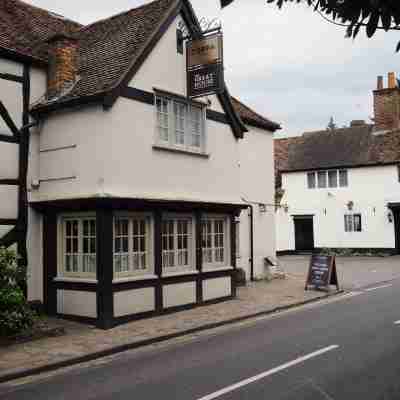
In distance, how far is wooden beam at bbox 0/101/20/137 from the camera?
11.9 m

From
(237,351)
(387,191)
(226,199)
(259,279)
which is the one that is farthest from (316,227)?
(237,351)

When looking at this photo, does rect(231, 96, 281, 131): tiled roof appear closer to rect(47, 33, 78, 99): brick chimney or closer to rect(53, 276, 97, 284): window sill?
rect(47, 33, 78, 99): brick chimney

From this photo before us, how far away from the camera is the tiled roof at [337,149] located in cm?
3366

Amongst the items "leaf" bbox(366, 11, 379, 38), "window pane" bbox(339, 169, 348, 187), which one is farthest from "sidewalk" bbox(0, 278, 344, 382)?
"window pane" bbox(339, 169, 348, 187)

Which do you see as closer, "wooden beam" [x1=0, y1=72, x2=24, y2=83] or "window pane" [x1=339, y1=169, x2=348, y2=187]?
"wooden beam" [x1=0, y1=72, x2=24, y2=83]

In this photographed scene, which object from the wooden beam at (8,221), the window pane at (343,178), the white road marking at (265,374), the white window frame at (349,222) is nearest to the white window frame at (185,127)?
the wooden beam at (8,221)

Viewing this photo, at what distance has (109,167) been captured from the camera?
38.1 feet

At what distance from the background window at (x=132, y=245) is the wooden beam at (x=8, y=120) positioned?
10.2 ft

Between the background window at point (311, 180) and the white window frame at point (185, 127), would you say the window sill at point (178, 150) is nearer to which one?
the white window frame at point (185, 127)

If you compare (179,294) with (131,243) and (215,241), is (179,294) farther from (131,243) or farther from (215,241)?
(215,241)

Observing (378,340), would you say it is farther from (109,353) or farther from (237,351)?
(109,353)

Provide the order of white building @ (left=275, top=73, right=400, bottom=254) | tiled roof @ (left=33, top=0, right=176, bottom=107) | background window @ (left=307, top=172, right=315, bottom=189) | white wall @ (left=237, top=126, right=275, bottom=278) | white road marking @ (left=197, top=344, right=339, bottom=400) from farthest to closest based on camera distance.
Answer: background window @ (left=307, top=172, right=315, bottom=189), white building @ (left=275, top=73, right=400, bottom=254), white wall @ (left=237, top=126, right=275, bottom=278), tiled roof @ (left=33, top=0, right=176, bottom=107), white road marking @ (left=197, top=344, right=339, bottom=400)

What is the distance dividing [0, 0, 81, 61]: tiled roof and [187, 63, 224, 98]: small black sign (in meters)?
3.69

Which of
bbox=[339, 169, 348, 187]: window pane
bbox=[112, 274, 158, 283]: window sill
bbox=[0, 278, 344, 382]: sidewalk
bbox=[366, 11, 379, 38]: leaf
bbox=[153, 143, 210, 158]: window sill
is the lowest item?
bbox=[0, 278, 344, 382]: sidewalk
